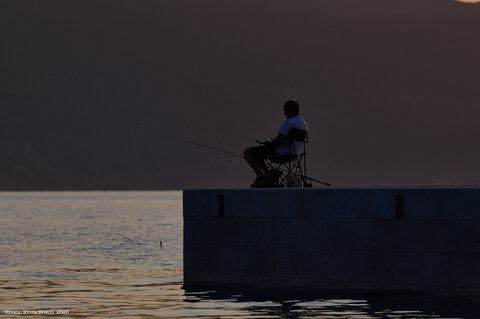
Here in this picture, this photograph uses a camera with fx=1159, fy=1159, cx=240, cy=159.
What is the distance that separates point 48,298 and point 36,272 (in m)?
7.83

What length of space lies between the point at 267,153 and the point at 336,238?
8.01ft

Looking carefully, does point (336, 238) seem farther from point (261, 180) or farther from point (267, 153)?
point (267, 153)

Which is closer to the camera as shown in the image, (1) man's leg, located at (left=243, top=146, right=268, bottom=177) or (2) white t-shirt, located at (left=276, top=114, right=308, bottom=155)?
(2) white t-shirt, located at (left=276, top=114, right=308, bottom=155)

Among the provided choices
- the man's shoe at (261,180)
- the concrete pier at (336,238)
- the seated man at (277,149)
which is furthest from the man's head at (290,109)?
the concrete pier at (336,238)

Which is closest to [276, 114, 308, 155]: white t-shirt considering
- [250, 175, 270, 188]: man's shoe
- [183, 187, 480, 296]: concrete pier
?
[250, 175, 270, 188]: man's shoe

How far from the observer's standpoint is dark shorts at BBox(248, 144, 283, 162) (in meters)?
19.6

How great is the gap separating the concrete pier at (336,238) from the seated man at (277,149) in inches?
26.1

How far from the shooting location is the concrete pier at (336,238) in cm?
1636

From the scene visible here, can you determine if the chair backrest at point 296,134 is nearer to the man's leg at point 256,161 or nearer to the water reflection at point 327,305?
the man's leg at point 256,161

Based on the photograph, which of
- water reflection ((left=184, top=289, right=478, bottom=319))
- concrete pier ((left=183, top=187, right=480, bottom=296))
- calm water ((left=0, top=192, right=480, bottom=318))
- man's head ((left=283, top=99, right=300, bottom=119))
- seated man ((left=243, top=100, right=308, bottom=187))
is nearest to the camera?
water reflection ((left=184, top=289, right=478, bottom=319))

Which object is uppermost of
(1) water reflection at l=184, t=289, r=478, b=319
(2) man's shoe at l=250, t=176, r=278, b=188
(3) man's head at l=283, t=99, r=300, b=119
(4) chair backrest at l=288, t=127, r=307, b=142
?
(3) man's head at l=283, t=99, r=300, b=119

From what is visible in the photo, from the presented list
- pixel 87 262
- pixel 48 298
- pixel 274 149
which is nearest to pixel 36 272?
pixel 87 262

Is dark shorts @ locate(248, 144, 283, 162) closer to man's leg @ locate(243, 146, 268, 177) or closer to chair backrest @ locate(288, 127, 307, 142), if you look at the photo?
man's leg @ locate(243, 146, 268, 177)

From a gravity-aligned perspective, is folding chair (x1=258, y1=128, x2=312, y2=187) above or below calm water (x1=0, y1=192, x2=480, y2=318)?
above
